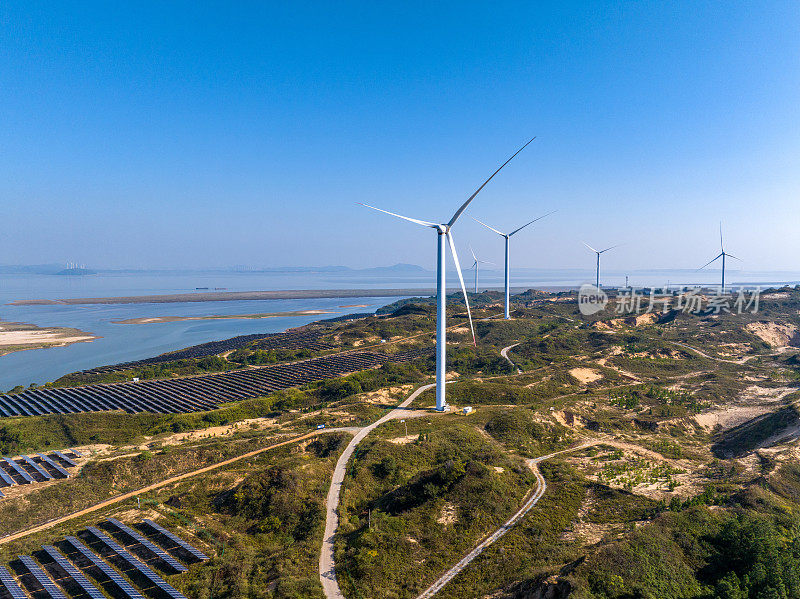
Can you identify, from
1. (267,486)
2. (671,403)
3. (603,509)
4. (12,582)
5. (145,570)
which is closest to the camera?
(12,582)

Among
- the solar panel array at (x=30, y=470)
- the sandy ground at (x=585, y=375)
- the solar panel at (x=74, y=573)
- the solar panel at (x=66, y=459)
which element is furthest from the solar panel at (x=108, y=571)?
the sandy ground at (x=585, y=375)

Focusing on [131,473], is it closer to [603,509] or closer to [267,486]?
[267,486]

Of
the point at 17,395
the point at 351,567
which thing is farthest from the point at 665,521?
the point at 17,395

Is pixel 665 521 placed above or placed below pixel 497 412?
above

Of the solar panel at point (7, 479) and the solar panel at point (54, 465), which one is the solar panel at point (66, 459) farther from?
the solar panel at point (7, 479)

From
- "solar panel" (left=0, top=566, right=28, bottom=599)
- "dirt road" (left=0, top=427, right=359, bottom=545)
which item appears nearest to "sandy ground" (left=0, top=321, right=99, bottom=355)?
"dirt road" (left=0, top=427, right=359, bottom=545)

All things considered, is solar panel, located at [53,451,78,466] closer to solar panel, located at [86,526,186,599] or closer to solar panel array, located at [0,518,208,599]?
solar panel, located at [86,526,186,599]

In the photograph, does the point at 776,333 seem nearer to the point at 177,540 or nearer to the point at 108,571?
the point at 177,540
